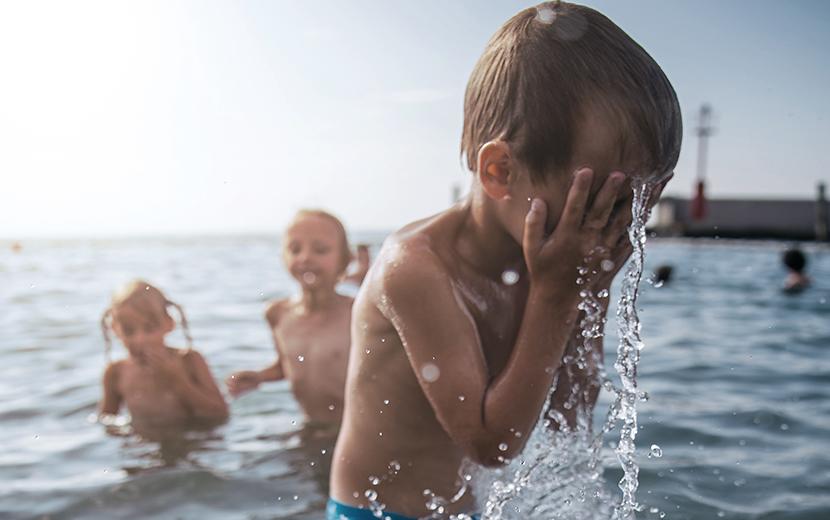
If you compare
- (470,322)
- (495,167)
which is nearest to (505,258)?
(470,322)

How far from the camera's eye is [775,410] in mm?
4605

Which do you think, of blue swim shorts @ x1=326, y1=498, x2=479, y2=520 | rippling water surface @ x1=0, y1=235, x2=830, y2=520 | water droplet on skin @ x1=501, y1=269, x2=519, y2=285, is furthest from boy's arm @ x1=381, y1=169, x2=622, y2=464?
rippling water surface @ x1=0, y1=235, x2=830, y2=520

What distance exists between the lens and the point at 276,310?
476 cm

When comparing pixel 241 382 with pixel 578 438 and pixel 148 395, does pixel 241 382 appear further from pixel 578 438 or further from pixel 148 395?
pixel 578 438

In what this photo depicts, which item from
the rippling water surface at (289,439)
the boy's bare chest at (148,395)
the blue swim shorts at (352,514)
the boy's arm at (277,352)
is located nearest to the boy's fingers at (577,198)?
the blue swim shorts at (352,514)

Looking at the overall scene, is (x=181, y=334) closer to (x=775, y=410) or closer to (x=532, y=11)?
(x=775, y=410)

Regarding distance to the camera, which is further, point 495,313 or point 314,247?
point 314,247

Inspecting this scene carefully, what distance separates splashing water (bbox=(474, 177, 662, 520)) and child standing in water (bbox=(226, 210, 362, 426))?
1704 mm

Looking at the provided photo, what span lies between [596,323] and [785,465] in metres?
2.30

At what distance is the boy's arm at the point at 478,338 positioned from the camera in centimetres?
158

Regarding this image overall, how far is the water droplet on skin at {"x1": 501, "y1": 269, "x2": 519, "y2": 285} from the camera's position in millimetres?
1891

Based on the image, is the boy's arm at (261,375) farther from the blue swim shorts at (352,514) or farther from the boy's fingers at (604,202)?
the boy's fingers at (604,202)

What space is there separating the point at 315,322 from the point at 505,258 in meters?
2.78

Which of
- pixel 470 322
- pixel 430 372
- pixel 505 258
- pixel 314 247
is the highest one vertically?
pixel 505 258
